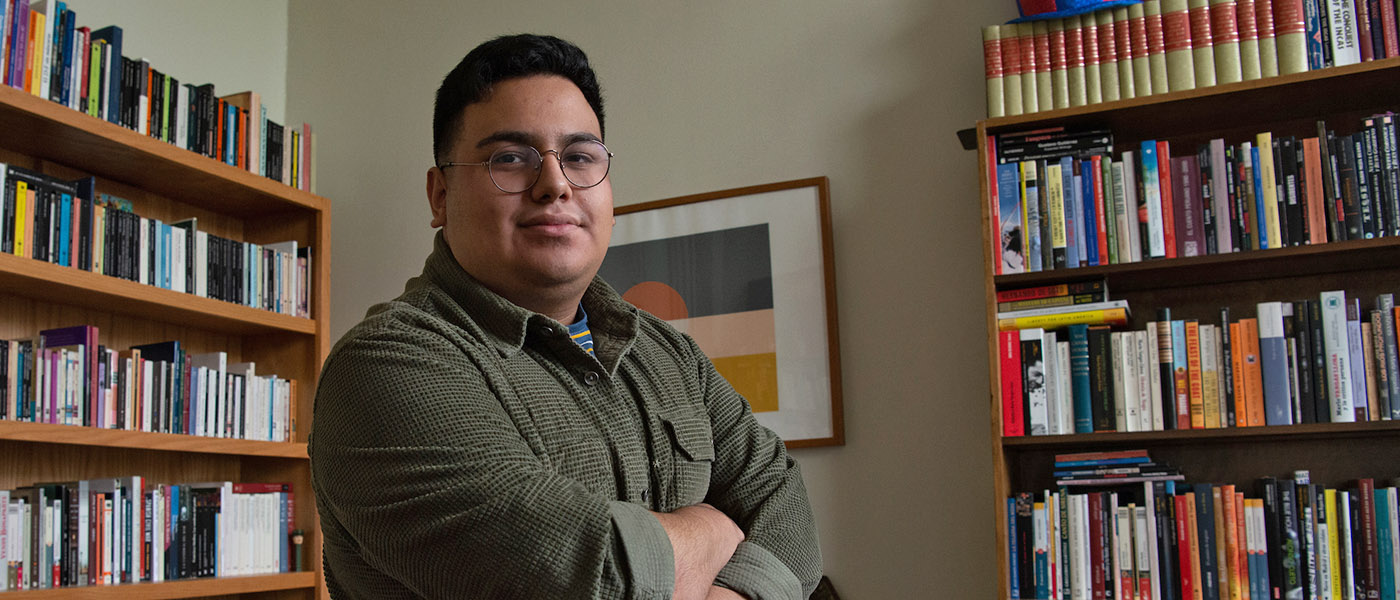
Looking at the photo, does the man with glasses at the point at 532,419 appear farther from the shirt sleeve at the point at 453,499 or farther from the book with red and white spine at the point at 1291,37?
the book with red and white spine at the point at 1291,37

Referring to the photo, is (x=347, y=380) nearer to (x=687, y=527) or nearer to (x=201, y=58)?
(x=687, y=527)

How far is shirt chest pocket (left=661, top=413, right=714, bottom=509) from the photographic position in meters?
1.37

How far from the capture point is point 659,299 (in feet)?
10.3

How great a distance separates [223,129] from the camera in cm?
314

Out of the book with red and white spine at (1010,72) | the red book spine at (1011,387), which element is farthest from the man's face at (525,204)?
the book with red and white spine at (1010,72)

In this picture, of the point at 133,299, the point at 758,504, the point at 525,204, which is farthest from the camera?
the point at 133,299

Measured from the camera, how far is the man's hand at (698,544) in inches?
48.0

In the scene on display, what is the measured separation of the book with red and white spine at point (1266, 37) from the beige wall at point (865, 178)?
2.08ft

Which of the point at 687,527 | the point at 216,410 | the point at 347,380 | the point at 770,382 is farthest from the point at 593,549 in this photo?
the point at 216,410

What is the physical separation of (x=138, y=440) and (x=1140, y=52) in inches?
98.7

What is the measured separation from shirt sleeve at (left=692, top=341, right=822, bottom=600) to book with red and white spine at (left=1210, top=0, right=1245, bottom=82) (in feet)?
4.87

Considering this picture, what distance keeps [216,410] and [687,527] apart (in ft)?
7.17

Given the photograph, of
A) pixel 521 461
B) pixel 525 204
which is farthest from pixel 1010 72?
pixel 521 461

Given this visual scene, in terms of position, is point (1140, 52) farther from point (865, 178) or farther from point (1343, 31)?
point (865, 178)
